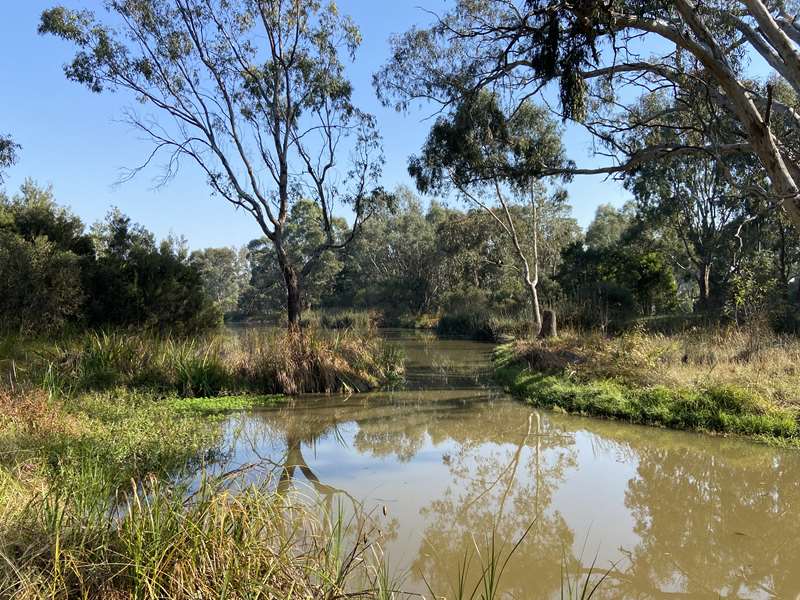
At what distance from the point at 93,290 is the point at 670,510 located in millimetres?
14371

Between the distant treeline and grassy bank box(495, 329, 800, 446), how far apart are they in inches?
127

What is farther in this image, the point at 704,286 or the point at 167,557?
the point at 704,286

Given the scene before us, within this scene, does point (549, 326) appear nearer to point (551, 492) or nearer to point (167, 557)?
point (551, 492)

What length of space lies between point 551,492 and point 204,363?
28.2 ft

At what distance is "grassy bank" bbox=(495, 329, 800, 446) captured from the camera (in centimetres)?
884

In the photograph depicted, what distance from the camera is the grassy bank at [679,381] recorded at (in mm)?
→ 8844

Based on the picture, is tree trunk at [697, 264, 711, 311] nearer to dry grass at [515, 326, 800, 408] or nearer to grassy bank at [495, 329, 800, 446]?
dry grass at [515, 326, 800, 408]

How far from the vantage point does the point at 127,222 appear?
1780 cm

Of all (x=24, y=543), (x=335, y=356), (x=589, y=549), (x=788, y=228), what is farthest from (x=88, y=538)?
(x=788, y=228)

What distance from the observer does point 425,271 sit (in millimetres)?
46219

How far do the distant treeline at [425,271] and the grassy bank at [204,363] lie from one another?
60.6 inches

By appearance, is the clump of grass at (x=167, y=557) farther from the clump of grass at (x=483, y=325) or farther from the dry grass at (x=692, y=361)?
the clump of grass at (x=483, y=325)

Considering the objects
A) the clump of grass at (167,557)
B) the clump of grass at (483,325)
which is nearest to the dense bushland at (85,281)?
the clump of grass at (167,557)

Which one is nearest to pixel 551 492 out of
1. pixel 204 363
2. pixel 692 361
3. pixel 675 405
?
pixel 675 405
